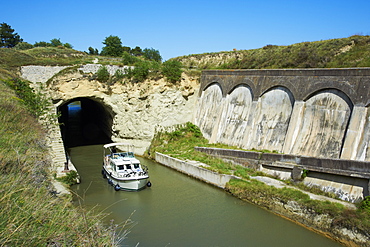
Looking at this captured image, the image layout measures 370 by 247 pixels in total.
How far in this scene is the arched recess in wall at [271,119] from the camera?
921 inches

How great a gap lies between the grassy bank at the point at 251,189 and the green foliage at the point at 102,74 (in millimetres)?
8389

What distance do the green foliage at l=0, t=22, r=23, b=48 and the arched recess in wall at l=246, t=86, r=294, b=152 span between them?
65299 millimetres

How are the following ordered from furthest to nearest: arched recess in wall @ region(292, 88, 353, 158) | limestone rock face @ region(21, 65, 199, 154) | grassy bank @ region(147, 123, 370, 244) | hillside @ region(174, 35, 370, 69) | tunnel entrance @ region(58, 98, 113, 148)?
tunnel entrance @ region(58, 98, 113, 148) → limestone rock face @ region(21, 65, 199, 154) → hillside @ region(174, 35, 370, 69) → arched recess in wall @ region(292, 88, 353, 158) → grassy bank @ region(147, 123, 370, 244)

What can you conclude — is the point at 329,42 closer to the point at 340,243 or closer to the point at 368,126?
the point at 368,126

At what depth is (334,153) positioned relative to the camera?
19.4 metres

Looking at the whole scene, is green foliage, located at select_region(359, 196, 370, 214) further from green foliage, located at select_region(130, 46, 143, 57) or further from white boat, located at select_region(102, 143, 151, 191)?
green foliage, located at select_region(130, 46, 143, 57)

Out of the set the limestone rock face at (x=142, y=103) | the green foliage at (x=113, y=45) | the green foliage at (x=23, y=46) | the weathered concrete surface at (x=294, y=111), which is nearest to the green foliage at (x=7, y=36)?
the green foliage at (x=23, y=46)

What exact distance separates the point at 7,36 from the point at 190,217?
69786mm

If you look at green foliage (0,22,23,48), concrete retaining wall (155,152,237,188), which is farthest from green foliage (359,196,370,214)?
green foliage (0,22,23,48)

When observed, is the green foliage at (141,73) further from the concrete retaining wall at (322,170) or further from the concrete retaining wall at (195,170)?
the concrete retaining wall at (322,170)

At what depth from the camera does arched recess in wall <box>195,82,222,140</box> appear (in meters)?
30.4

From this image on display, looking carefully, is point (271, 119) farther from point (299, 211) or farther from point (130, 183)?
point (130, 183)

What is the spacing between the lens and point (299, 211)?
53.6 ft

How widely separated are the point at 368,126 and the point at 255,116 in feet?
30.1
